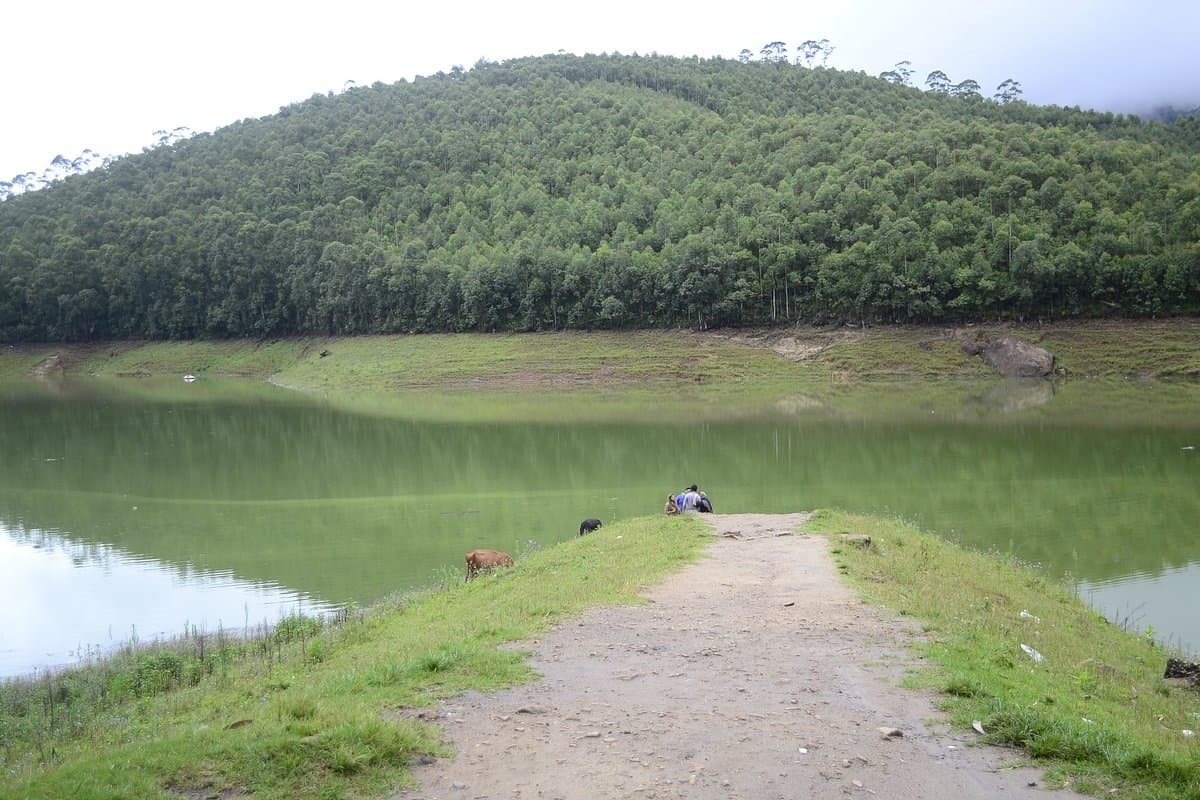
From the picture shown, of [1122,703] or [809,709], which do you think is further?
[1122,703]

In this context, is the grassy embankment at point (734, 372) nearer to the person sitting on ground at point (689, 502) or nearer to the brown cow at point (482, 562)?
the person sitting on ground at point (689, 502)

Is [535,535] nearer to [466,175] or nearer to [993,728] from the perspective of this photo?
[993,728]

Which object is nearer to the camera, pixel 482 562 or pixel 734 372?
pixel 482 562

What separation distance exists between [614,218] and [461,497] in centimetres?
7559

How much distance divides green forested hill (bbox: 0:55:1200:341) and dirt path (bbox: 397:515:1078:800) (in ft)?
216

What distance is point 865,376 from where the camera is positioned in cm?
6562

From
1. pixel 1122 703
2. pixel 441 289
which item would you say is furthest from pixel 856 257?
pixel 1122 703

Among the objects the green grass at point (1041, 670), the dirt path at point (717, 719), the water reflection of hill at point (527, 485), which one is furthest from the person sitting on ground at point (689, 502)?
the dirt path at point (717, 719)

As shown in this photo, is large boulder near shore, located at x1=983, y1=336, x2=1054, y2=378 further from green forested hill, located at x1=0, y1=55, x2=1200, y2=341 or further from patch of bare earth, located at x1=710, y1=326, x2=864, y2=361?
patch of bare earth, located at x1=710, y1=326, x2=864, y2=361

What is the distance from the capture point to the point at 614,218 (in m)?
99.1

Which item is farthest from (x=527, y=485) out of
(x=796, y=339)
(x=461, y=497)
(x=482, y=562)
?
(x=796, y=339)

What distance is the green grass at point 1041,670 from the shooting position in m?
6.60

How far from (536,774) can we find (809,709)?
Result: 2.67 meters

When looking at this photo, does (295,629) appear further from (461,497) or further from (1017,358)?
(1017,358)
